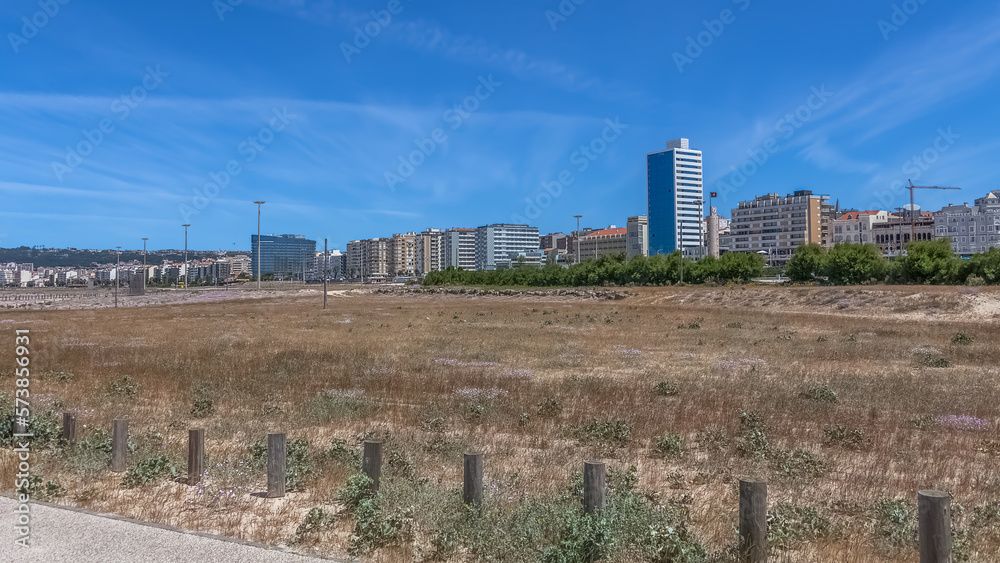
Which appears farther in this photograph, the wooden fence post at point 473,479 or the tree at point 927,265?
the tree at point 927,265

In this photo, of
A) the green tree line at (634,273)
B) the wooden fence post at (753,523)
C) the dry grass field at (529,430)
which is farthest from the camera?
the green tree line at (634,273)

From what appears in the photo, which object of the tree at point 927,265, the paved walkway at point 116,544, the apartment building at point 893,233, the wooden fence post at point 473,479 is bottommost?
the paved walkway at point 116,544

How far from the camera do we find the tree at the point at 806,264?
292ft

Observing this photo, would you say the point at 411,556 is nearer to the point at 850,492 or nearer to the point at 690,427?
the point at 850,492

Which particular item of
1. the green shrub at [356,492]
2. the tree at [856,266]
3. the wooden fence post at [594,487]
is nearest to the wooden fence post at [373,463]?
the green shrub at [356,492]

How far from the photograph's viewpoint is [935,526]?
16.5 ft

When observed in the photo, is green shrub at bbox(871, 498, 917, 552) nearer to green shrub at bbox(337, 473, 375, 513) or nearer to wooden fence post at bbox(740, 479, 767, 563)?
wooden fence post at bbox(740, 479, 767, 563)

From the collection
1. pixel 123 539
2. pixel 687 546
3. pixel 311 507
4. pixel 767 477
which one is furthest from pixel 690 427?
pixel 123 539

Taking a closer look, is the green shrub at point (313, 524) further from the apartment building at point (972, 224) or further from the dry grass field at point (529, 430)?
the apartment building at point (972, 224)

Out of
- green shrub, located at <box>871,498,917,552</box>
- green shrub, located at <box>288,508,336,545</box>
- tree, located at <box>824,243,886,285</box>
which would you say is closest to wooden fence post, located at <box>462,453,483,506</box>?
green shrub, located at <box>288,508,336,545</box>

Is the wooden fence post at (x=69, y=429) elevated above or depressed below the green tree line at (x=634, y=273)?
below

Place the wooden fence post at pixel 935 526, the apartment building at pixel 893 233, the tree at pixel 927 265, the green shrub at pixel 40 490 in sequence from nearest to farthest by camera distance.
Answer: the wooden fence post at pixel 935 526 → the green shrub at pixel 40 490 → the tree at pixel 927 265 → the apartment building at pixel 893 233

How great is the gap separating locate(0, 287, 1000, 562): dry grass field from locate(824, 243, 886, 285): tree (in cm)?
5324

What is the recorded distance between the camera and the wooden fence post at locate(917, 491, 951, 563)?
5008mm
